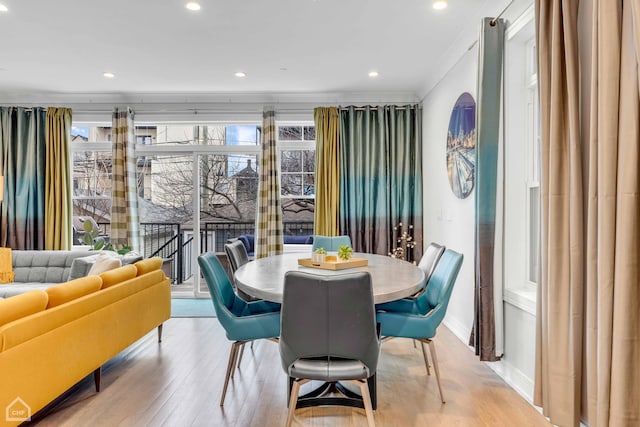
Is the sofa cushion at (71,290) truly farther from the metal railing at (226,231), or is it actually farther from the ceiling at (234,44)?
the metal railing at (226,231)

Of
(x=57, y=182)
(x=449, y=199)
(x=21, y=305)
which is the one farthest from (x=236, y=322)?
(x=57, y=182)

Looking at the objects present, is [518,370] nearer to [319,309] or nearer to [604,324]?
[604,324]

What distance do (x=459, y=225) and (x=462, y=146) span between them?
755 millimetres

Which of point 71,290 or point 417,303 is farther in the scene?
point 417,303

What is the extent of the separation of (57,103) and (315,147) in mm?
3515

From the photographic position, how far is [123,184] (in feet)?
17.2

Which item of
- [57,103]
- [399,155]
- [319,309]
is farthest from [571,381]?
[57,103]

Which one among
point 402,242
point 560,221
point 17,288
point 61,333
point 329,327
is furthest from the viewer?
point 402,242

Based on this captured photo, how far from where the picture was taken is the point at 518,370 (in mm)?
2697

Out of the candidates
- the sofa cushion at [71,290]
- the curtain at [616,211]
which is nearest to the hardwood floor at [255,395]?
the sofa cushion at [71,290]

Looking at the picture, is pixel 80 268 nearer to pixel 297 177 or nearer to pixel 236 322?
pixel 236 322

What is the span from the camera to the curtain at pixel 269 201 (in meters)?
5.21

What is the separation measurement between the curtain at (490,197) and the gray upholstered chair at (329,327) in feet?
4.34

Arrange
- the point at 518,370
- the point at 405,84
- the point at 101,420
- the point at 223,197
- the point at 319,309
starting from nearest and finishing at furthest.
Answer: the point at 319,309, the point at 101,420, the point at 518,370, the point at 405,84, the point at 223,197
